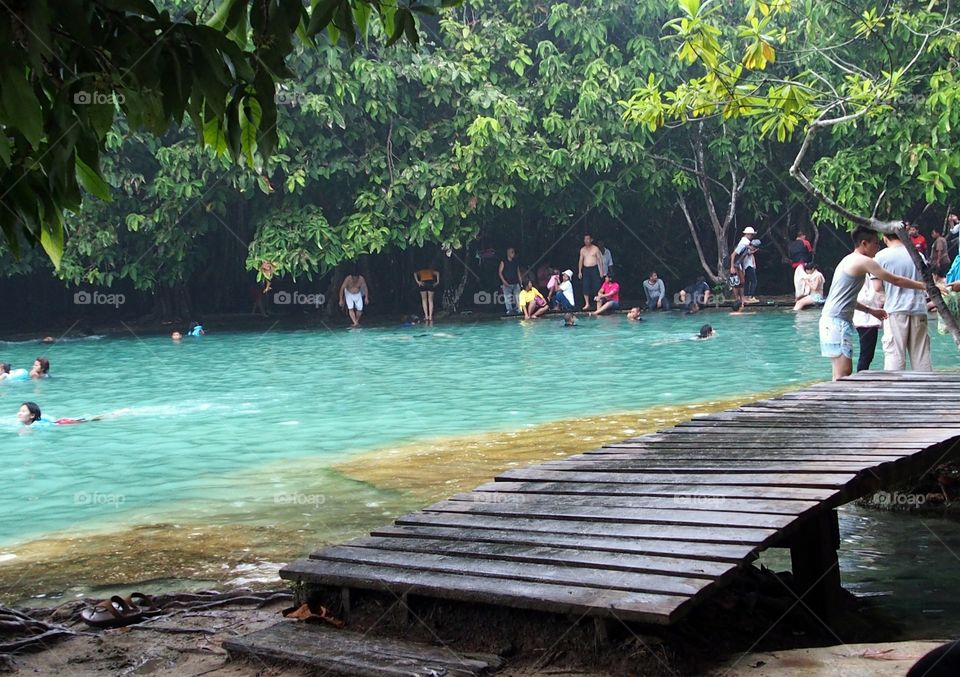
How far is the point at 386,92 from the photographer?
24.0 metres

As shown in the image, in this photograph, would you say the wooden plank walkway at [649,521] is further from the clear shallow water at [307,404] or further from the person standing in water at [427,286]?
the person standing in water at [427,286]

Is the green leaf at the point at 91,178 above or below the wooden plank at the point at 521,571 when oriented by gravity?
above

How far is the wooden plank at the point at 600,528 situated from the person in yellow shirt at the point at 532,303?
2065 cm

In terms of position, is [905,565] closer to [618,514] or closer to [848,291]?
[618,514]

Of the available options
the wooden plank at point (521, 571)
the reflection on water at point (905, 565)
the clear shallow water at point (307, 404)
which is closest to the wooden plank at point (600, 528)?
the wooden plank at point (521, 571)

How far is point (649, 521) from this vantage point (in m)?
4.45

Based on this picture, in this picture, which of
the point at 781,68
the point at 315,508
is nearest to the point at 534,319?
the point at 781,68

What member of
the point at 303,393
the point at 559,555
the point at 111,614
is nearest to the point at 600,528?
the point at 559,555

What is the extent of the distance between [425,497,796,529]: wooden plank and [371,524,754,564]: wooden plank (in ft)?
0.77

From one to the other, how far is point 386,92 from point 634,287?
931 cm

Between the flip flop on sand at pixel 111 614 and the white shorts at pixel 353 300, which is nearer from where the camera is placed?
the flip flop on sand at pixel 111 614

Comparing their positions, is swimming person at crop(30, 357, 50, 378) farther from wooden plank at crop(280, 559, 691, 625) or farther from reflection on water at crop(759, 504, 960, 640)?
wooden plank at crop(280, 559, 691, 625)

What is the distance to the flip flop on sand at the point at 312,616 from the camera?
418cm

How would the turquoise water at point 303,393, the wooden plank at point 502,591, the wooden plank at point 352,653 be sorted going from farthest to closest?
the turquoise water at point 303,393, the wooden plank at point 352,653, the wooden plank at point 502,591
